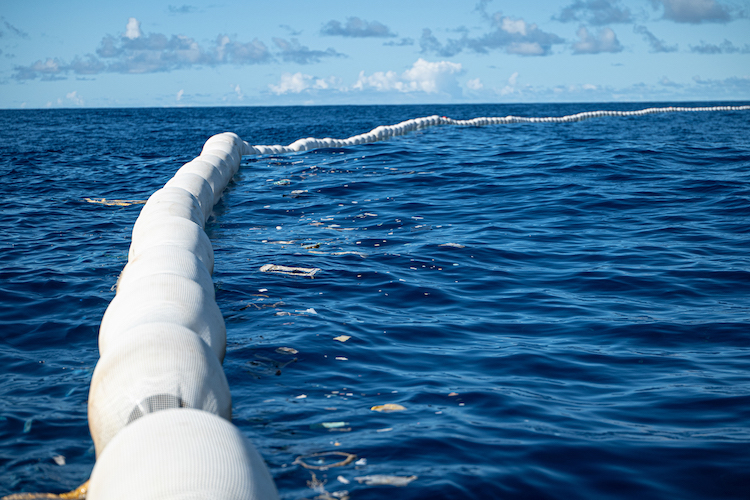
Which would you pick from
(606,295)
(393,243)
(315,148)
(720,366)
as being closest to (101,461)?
(720,366)

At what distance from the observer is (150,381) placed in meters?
A: 3.50

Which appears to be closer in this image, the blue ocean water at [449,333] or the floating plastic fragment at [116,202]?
the blue ocean water at [449,333]

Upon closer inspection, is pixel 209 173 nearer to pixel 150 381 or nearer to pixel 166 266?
pixel 166 266

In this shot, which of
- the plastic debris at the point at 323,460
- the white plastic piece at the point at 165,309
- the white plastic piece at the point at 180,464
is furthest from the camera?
the white plastic piece at the point at 165,309

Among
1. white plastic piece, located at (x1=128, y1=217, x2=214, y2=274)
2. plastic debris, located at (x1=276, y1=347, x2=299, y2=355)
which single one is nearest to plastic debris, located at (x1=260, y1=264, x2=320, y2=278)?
white plastic piece, located at (x1=128, y1=217, x2=214, y2=274)

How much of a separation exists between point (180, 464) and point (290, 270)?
576cm

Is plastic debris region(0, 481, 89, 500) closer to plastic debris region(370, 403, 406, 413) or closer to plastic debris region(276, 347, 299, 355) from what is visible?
plastic debris region(370, 403, 406, 413)

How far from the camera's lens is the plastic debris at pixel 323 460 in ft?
12.6

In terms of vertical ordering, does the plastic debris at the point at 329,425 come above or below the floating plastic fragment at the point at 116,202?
below

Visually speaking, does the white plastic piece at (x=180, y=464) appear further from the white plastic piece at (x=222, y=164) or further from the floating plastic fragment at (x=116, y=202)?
the floating plastic fragment at (x=116, y=202)

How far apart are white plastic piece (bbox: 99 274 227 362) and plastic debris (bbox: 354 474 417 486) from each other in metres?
1.47

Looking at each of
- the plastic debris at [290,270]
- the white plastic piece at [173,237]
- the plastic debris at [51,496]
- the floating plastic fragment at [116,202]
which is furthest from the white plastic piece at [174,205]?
the floating plastic fragment at [116,202]

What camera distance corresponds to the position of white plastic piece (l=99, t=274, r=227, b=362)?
4355mm

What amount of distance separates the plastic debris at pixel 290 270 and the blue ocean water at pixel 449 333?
0.17 meters
